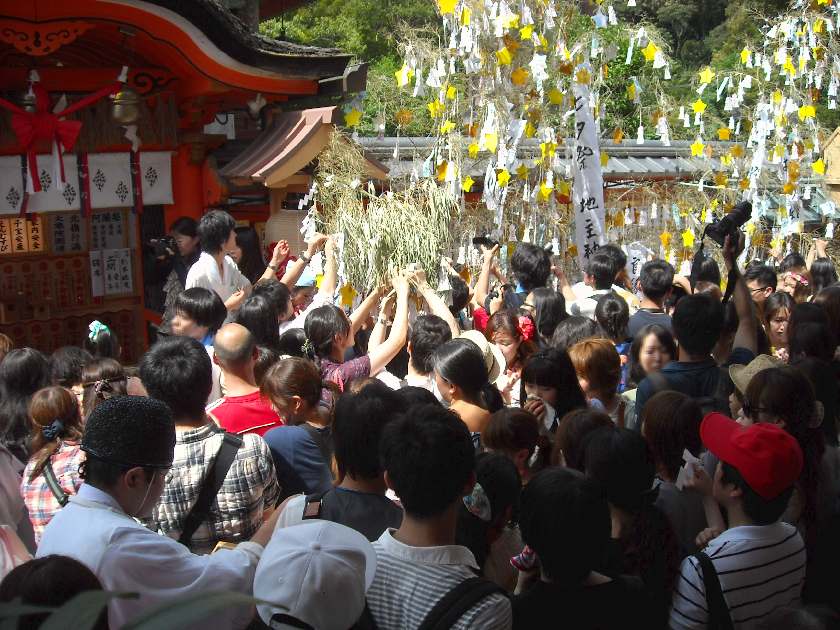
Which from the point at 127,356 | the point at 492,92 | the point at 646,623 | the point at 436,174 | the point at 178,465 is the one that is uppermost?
the point at 492,92

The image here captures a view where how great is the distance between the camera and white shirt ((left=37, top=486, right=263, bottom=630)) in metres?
2.32

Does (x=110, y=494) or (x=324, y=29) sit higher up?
(x=324, y=29)

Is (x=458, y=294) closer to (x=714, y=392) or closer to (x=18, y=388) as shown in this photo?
(x=714, y=392)

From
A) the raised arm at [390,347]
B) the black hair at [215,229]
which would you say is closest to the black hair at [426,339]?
the raised arm at [390,347]

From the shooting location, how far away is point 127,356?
8.87 metres

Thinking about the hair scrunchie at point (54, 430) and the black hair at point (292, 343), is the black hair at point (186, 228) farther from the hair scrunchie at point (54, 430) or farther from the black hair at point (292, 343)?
the hair scrunchie at point (54, 430)

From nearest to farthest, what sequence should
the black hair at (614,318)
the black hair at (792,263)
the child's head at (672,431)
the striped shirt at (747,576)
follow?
the striped shirt at (747,576), the child's head at (672,431), the black hair at (614,318), the black hair at (792,263)

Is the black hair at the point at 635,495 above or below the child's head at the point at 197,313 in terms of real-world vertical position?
below

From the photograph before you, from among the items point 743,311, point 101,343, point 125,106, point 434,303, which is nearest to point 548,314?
point 434,303

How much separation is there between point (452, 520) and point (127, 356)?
7047mm

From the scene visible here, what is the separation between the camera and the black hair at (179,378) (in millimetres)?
3207

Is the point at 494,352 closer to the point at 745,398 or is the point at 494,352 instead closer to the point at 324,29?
the point at 745,398

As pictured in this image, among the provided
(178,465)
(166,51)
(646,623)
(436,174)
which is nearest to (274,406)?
(178,465)

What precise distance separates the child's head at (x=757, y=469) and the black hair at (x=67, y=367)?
2.96 meters
